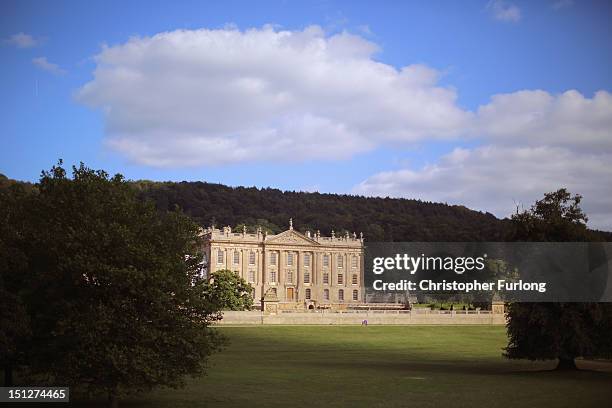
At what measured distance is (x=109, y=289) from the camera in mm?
22156

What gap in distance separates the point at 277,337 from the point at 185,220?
32.8 metres

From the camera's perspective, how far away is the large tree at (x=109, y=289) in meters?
21.7

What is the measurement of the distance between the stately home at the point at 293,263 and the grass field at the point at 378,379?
57.6m

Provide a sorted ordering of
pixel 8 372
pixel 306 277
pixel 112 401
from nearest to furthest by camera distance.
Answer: pixel 112 401 → pixel 8 372 → pixel 306 277

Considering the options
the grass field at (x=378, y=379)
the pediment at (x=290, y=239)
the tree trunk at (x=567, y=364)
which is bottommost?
the grass field at (x=378, y=379)

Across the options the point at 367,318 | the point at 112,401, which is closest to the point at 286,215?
the point at 367,318

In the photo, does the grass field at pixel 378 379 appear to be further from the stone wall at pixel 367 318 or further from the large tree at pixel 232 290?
the large tree at pixel 232 290

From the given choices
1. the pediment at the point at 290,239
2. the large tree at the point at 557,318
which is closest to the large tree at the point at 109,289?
the large tree at the point at 557,318

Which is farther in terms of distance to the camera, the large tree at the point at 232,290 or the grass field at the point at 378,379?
the large tree at the point at 232,290

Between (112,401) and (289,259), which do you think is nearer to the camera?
(112,401)

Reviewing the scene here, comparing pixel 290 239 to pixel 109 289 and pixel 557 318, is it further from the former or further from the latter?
pixel 109 289

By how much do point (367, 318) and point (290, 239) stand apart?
4362 cm

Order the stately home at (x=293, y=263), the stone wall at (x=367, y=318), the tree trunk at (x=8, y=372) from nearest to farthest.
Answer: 1. the tree trunk at (x=8, y=372)
2. the stone wall at (x=367, y=318)
3. the stately home at (x=293, y=263)

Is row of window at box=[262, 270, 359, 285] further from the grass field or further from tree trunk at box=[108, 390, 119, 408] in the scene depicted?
tree trunk at box=[108, 390, 119, 408]
